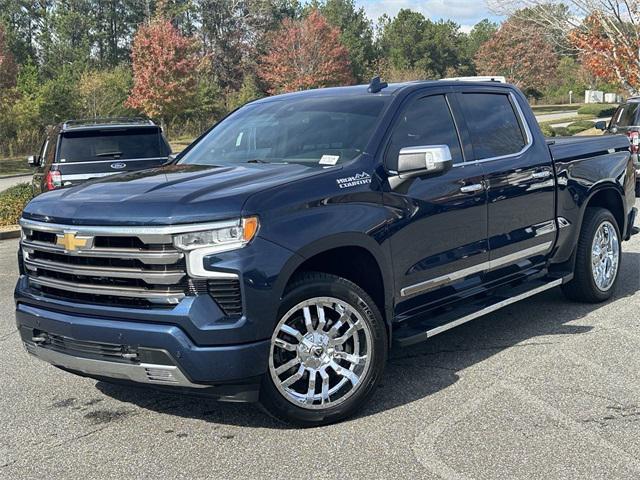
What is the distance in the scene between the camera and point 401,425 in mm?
4125

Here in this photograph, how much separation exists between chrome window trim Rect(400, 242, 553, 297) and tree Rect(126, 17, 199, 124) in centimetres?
3430

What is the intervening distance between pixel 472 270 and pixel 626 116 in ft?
36.4

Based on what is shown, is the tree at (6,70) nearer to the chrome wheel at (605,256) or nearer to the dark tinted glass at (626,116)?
the dark tinted glass at (626,116)

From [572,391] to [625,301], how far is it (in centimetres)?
255

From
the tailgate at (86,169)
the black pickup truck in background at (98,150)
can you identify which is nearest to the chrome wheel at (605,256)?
the tailgate at (86,169)

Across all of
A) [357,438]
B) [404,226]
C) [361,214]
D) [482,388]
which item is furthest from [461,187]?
[357,438]

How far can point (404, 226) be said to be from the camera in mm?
4535

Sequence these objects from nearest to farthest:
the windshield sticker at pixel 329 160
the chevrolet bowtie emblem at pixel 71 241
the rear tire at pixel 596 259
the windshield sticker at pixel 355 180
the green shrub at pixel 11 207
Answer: the chevrolet bowtie emblem at pixel 71 241, the windshield sticker at pixel 355 180, the windshield sticker at pixel 329 160, the rear tire at pixel 596 259, the green shrub at pixel 11 207

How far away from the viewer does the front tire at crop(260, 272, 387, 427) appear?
3.96m

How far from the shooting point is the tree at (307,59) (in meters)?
46.1

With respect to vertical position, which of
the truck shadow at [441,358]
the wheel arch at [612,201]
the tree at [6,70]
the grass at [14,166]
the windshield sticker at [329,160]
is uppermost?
the tree at [6,70]

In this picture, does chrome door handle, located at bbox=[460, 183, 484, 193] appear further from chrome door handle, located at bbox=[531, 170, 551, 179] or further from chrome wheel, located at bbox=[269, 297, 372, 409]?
chrome wheel, located at bbox=[269, 297, 372, 409]

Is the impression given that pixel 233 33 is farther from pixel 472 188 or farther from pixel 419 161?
pixel 419 161

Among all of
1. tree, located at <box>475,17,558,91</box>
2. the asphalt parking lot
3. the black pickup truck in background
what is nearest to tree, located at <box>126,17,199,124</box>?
the black pickup truck in background
